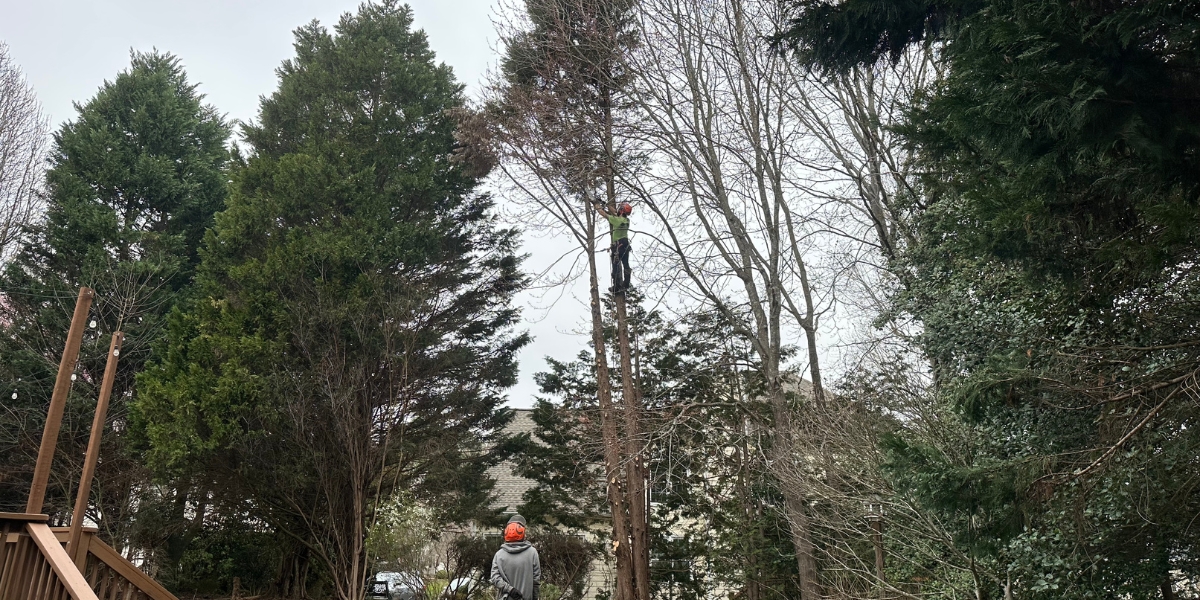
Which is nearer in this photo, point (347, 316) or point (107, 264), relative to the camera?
point (347, 316)

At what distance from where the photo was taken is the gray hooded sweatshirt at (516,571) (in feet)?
21.5

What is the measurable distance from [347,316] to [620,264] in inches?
214

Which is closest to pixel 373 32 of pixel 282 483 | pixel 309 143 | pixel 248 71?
pixel 309 143

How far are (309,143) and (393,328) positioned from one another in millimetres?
5431

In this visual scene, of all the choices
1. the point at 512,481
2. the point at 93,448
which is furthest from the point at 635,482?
the point at 512,481

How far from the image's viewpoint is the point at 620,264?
13.3 m

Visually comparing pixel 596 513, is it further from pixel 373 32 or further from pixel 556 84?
pixel 373 32

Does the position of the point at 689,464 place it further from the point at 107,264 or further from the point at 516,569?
the point at 107,264

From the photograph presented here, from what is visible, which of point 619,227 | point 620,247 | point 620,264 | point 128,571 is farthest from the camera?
point 620,264

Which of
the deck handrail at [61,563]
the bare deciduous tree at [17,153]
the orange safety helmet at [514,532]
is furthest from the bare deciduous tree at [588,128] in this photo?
the bare deciduous tree at [17,153]

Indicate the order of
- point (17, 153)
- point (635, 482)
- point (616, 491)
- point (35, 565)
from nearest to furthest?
point (35, 565)
point (635, 482)
point (616, 491)
point (17, 153)

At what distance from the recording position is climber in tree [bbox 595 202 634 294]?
12820mm

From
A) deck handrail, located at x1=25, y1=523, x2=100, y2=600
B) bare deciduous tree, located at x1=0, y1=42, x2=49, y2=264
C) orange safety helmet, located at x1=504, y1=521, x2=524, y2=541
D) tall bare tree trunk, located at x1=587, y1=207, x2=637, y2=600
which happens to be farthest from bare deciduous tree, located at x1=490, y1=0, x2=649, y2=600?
bare deciduous tree, located at x1=0, y1=42, x2=49, y2=264

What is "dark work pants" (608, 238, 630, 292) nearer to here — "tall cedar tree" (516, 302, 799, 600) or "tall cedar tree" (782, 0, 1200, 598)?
"tall cedar tree" (516, 302, 799, 600)
